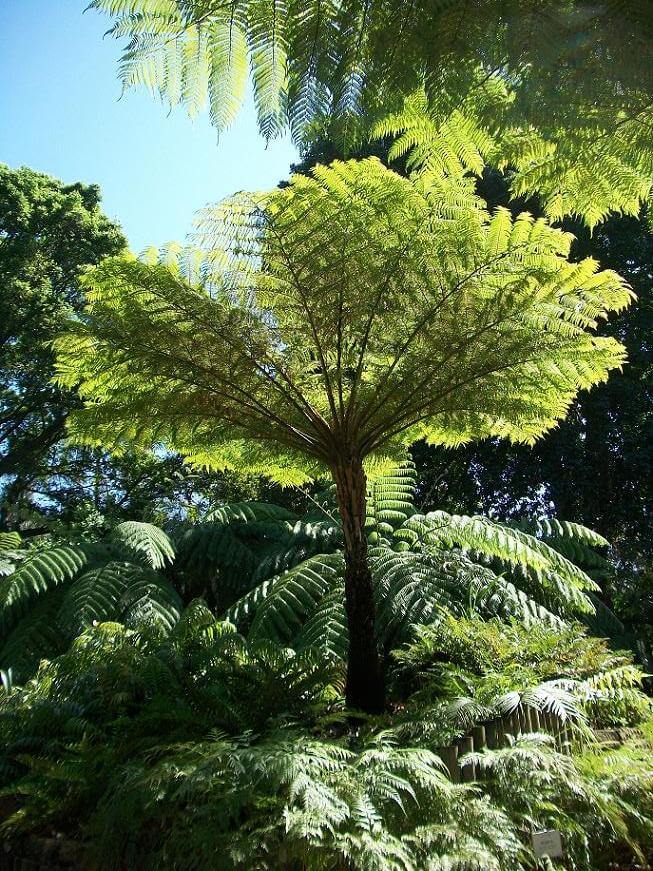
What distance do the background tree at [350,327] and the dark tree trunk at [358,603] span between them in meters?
0.01

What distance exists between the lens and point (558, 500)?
12.2 meters

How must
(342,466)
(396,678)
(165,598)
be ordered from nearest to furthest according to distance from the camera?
(342,466) < (396,678) < (165,598)

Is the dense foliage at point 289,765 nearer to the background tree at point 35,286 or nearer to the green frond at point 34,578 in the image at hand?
the green frond at point 34,578

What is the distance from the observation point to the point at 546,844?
2.62m

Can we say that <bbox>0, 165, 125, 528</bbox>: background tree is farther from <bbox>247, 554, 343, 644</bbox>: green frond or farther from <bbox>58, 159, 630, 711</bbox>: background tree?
<bbox>58, 159, 630, 711</bbox>: background tree

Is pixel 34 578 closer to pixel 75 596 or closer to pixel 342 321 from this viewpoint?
pixel 75 596

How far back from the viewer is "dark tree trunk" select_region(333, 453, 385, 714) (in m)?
4.12

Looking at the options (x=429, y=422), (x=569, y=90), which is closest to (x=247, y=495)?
(x=429, y=422)

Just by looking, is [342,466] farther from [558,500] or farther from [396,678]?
[558,500]

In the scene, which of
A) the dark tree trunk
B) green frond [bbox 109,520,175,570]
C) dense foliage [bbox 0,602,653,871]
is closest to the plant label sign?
dense foliage [bbox 0,602,653,871]

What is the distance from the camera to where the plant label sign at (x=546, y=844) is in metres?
2.61

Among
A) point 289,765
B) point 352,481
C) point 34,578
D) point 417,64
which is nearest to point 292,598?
point 352,481

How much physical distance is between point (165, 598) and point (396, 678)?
8.51ft

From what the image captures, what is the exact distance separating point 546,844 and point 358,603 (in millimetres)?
1844
